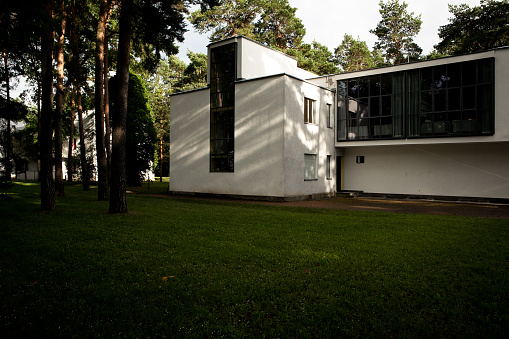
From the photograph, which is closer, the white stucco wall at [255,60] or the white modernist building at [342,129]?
the white modernist building at [342,129]

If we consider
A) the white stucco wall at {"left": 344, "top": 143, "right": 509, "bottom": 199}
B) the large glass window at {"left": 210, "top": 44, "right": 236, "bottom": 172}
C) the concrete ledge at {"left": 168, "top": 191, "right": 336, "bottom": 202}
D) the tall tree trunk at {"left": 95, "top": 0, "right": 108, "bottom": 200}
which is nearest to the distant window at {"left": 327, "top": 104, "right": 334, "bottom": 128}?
the white stucco wall at {"left": 344, "top": 143, "right": 509, "bottom": 199}

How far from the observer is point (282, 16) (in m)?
35.7

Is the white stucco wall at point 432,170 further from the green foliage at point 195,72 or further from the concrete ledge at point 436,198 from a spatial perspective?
the green foliage at point 195,72

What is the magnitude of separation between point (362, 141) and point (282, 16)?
2033cm

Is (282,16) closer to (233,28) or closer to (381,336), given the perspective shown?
(233,28)

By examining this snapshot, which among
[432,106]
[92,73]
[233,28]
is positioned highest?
[233,28]

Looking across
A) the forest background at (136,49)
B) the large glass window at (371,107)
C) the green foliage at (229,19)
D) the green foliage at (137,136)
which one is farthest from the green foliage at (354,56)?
the green foliage at (137,136)

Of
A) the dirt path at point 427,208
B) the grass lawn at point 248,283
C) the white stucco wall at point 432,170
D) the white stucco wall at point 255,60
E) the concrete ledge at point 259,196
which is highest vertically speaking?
the white stucco wall at point 255,60

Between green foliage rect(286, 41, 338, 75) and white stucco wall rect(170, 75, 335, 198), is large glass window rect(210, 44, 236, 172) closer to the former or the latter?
white stucco wall rect(170, 75, 335, 198)

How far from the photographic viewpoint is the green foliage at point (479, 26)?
2650 cm

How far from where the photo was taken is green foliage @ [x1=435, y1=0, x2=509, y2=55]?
26.5 m

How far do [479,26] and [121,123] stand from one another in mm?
30594

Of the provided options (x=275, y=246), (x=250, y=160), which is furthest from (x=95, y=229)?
(x=250, y=160)

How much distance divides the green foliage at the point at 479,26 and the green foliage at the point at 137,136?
88.9 ft
